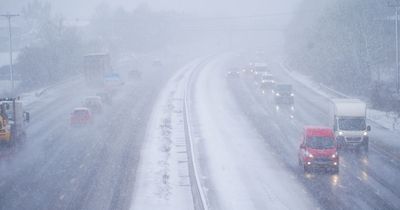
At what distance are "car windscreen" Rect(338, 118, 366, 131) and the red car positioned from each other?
4.54 meters

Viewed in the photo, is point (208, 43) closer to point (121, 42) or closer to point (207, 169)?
point (121, 42)

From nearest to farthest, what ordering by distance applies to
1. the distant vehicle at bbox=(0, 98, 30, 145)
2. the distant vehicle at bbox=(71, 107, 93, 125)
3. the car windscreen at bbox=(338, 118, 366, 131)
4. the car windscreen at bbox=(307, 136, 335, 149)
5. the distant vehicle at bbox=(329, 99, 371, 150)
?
the car windscreen at bbox=(307, 136, 335, 149) < the distant vehicle at bbox=(329, 99, 371, 150) < the car windscreen at bbox=(338, 118, 366, 131) < the distant vehicle at bbox=(0, 98, 30, 145) < the distant vehicle at bbox=(71, 107, 93, 125)

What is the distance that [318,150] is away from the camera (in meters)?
25.7

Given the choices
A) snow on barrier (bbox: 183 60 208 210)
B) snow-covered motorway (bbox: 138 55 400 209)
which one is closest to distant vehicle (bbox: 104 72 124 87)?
snow-covered motorway (bbox: 138 55 400 209)

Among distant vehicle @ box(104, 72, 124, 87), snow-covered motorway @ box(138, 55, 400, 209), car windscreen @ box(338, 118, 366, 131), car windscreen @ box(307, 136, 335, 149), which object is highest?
distant vehicle @ box(104, 72, 124, 87)

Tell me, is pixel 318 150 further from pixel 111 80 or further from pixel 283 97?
pixel 111 80

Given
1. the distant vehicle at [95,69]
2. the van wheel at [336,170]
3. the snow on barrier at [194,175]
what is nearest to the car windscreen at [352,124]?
the van wheel at [336,170]

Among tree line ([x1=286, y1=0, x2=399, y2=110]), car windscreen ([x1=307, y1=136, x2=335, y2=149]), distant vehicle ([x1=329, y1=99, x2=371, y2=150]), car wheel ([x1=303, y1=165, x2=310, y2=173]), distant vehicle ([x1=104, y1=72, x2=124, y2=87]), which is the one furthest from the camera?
distant vehicle ([x1=104, y1=72, x2=124, y2=87])

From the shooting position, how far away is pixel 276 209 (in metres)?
20.6

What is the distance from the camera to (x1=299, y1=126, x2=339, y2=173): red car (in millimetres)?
25406

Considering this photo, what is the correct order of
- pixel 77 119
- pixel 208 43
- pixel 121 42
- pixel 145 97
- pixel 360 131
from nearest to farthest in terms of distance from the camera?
pixel 360 131, pixel 77 119, pixel 145 97, pixel 121 42, pixel 208 43

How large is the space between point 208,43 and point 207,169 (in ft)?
492

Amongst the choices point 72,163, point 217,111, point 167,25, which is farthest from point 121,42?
point 72,163

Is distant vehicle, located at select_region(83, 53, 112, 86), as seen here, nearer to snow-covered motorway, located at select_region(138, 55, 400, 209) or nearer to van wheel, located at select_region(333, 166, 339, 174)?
snow-covered motorway, located at select_region(138, 55, 400, 209)
